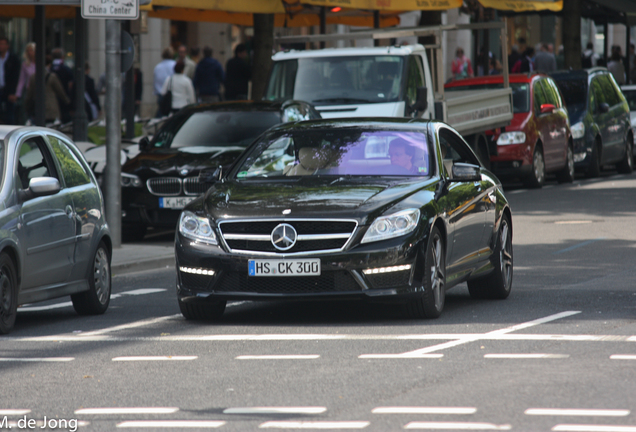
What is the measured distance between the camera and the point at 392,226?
30.1ft

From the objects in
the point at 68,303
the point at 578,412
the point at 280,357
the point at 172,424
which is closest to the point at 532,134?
the point at 68,303

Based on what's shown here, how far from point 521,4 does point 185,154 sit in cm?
1426

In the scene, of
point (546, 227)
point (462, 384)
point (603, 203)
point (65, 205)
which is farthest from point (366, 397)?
point (603, 203)

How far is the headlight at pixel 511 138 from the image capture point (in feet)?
75.9

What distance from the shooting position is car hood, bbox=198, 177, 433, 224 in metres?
9.20

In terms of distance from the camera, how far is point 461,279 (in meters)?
10.2

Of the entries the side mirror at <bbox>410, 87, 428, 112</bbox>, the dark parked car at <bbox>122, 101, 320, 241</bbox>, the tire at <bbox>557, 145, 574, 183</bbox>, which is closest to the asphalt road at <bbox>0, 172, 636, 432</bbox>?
the dark parked car at <bbox>122, 101, 320, 241</bbox>

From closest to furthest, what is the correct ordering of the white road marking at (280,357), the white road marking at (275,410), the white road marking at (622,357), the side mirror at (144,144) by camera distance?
the white road marking at (275,410)
the white road marking at (622,357)
the white road marking at (280,357)
the side mirror at (144,144)

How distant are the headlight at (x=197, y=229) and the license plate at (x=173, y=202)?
22.0 ft

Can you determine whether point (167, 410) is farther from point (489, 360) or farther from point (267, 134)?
point (267, 134)

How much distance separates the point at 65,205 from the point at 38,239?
0.57m

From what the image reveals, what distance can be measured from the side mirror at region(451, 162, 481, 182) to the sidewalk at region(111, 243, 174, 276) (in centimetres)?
480

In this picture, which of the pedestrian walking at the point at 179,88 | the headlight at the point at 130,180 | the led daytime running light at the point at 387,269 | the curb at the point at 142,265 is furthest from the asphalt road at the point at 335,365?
the pedestrian walking at the point at 179,88

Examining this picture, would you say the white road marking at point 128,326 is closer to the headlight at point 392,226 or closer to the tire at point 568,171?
the headlight at point 392,226
